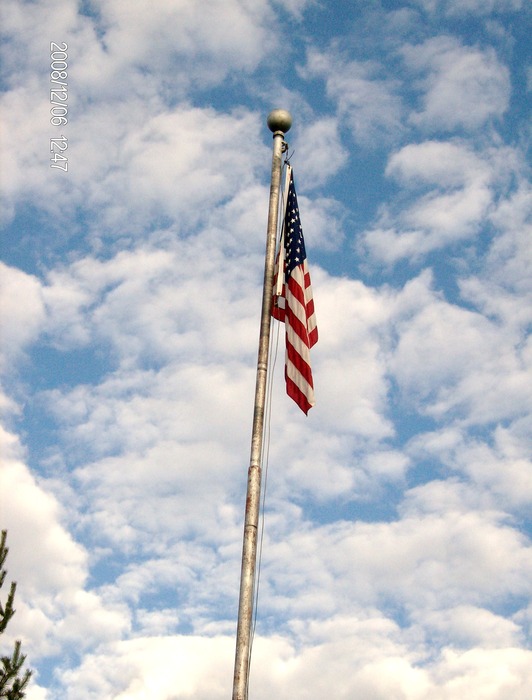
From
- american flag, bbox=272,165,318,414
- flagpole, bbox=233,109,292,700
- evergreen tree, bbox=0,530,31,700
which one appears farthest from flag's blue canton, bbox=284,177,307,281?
evergreen tree, bbox=0,530,31,700

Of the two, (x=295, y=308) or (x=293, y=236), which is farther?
(x=293, y=236)

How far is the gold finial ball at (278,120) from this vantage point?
16.0m

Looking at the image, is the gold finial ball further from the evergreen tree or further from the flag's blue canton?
the evergreen tree

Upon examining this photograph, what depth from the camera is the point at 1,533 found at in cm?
2062

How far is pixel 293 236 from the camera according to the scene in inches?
617

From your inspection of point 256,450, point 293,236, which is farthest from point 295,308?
point 256,450

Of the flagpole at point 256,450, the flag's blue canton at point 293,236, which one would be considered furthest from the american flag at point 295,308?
the flagpole at point 256,450

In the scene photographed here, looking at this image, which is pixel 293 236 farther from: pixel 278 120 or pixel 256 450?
pixel 256 450

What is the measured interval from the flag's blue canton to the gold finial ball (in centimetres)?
100

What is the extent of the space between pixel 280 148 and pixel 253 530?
24.6 feet

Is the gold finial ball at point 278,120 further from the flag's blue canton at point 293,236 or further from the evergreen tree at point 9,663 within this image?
the evergreen tree at point 9,663

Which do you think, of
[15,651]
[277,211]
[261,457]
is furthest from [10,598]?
[277,211]

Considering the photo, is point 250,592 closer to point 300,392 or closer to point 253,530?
point 253,530

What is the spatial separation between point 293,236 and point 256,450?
4.55 metres
